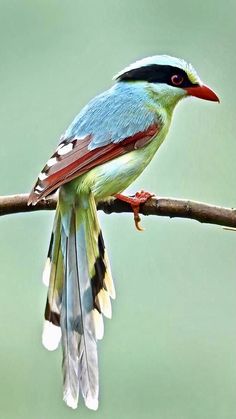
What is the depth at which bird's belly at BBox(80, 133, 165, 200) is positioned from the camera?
94cm

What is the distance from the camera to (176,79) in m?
0.95

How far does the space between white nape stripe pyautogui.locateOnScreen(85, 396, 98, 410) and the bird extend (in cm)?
4

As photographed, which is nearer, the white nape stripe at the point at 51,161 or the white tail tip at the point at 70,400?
the white tail tip at the point at 70,400

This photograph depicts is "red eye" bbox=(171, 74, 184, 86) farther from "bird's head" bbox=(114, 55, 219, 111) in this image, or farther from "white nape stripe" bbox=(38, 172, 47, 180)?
"white nape stripe" bbox=(38, 172, 47, 180)

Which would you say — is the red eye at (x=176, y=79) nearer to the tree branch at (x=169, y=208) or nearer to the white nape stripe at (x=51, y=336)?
the tree branch at (x=169, y=208)

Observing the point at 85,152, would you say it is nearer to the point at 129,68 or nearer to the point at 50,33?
the point at 129,68

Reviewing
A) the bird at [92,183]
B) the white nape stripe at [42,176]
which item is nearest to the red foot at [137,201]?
the bird at [92,183]

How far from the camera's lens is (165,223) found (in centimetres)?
105

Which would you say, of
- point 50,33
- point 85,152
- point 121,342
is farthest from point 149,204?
point 50,33

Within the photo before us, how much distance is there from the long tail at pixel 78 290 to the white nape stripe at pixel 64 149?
0.06 meters

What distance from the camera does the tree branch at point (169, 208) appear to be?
0.86m

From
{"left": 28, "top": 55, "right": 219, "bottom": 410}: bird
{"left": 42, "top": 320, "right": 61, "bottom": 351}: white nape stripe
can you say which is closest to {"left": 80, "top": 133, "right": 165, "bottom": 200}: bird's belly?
{"left": 28, "top": 55, "right": 219, "bottom": 410}: bird

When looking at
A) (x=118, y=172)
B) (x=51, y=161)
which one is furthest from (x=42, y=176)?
(x=118, y=172)

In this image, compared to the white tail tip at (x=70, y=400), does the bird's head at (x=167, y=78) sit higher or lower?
higher
